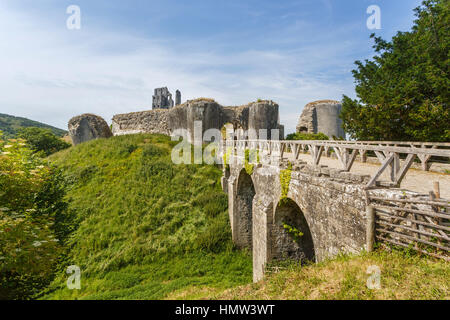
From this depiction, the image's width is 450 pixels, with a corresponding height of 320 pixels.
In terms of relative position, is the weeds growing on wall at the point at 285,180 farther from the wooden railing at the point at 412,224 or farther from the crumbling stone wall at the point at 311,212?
the wooden railing at the point at 412,224

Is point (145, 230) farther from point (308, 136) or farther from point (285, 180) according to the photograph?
point (308, 136)

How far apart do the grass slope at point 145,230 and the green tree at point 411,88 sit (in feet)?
37.7

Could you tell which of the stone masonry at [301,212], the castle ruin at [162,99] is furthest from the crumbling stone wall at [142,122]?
the castle ruin at [162,99]

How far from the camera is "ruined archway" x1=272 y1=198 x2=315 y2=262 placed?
836cm

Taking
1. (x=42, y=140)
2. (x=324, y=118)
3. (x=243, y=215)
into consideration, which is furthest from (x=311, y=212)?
(x=42, y=140)

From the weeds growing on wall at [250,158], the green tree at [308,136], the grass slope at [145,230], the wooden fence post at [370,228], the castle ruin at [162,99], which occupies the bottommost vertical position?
the grass slope at [145,230]

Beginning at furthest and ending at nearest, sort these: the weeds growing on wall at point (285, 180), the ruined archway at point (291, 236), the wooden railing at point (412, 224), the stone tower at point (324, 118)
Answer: the stone tower at point (324, 118) < the ruined archway at point (291, 236) < the weeds growing on wall at point (285, 180) < the wooden railing at point (412, 224)

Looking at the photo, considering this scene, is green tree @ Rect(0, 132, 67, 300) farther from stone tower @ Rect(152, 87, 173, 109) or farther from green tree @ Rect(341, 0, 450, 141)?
stone tower @ Rect(152, 87, 173, 109)

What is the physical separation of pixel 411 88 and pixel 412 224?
1156cm

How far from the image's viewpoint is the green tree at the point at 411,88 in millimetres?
10578

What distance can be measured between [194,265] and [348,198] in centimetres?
996

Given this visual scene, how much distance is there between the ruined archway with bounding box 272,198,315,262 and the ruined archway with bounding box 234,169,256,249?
18.3 feet

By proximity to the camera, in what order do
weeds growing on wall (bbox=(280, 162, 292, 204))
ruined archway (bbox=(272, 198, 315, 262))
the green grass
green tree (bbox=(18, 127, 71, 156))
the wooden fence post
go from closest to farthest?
1. the green grass
2. the wooden fence post
3. weeds growing on wall (bbox=(280, 162, 292, 204))
4. ruined archway (bbox=(272, 198, 315, 262))
5. green tree (bbox=(18, 127, 71, 156))

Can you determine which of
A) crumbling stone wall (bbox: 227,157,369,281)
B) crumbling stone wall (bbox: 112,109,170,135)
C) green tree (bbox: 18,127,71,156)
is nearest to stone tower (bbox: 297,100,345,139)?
crumbling stone wall (bbox: 112,109,170,135)
